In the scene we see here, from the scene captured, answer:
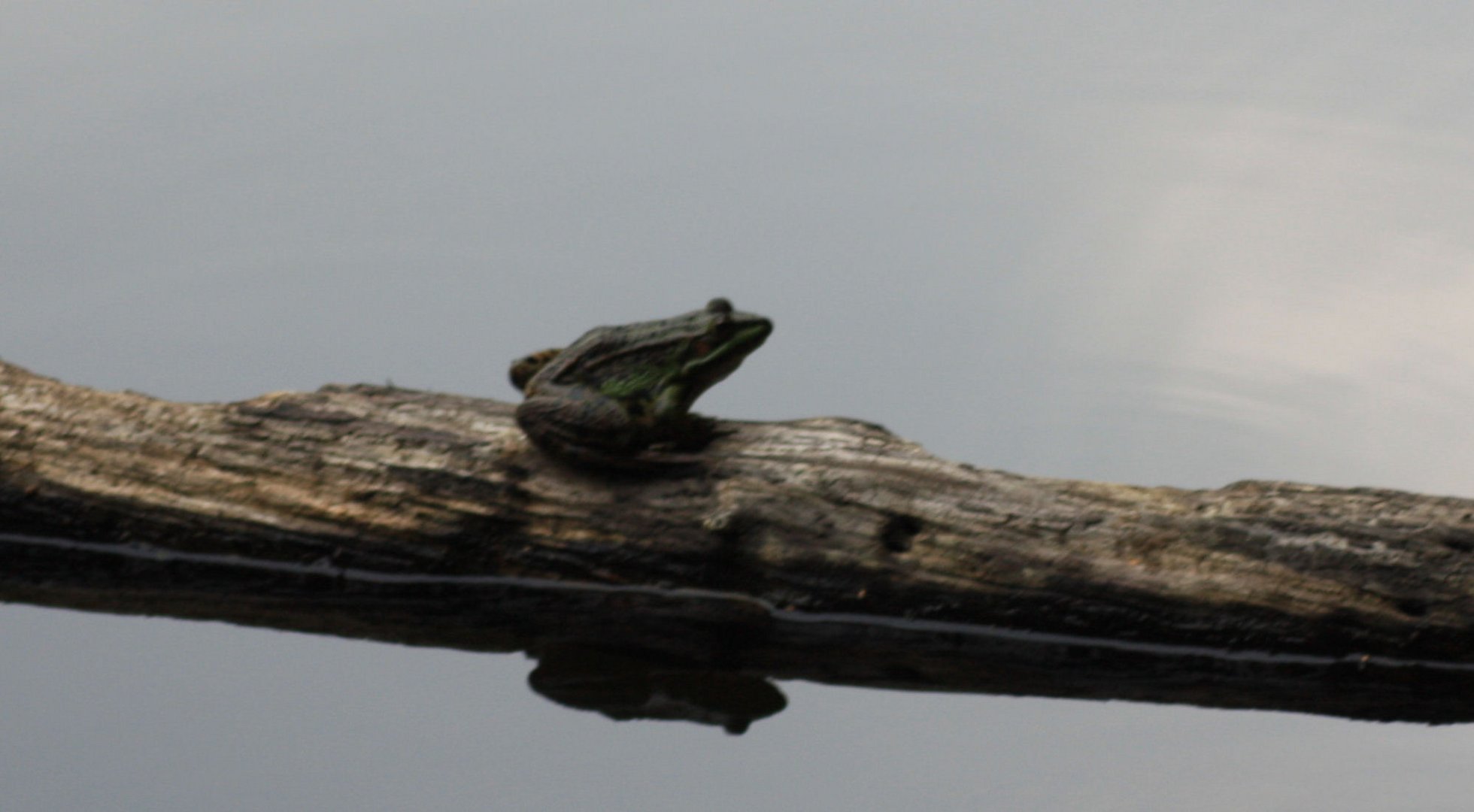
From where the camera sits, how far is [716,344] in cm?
634

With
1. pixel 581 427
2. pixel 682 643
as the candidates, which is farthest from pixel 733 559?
pixel 581 427

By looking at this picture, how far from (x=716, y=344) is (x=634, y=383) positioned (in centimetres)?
35

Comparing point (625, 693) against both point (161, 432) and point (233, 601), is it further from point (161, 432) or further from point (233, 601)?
point (161, 432)

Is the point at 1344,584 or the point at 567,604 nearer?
the point at 1344,584

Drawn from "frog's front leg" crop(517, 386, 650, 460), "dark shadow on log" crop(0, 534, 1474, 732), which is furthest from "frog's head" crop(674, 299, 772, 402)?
"dark shadow on log" crop(0, 534, 1474, 732)

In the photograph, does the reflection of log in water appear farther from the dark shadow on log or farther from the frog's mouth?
the frog's mouth

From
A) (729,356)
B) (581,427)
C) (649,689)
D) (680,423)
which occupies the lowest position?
(649,689)

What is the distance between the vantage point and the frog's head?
630 centimetres

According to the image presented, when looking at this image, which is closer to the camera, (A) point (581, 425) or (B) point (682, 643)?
(A) point (581, 425)

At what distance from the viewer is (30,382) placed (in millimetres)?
6859

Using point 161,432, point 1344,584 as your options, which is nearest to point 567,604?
point 161,432

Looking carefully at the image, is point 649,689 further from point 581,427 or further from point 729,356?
point 729,356

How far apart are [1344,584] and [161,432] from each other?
14.8ft

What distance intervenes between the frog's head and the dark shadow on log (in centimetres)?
81
